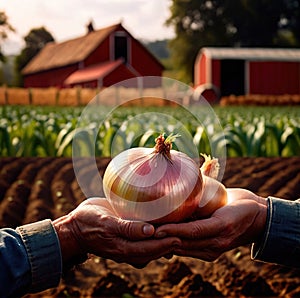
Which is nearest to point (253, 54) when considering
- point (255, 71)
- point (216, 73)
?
point (255, 71)

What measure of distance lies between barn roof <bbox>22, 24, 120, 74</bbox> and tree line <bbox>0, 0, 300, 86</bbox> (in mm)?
6860

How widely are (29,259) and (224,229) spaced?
47 cm

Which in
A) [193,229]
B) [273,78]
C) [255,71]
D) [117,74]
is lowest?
[273,78]

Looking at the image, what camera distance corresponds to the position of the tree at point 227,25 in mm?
38062

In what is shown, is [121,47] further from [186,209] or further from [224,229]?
[186,209]

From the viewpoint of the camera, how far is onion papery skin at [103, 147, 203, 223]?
1372 millimetres

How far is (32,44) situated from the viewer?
37.9 metres

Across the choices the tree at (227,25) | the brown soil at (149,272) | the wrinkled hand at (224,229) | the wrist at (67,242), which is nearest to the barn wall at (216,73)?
the tree at (227,25)

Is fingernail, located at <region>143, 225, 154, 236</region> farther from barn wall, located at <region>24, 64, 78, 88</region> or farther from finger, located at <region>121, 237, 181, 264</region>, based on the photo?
barn wall, located at <region>24, 64, 78, 88</region>

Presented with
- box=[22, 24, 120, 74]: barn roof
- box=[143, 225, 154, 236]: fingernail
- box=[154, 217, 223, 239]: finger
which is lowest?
box=[22, 24, 120, 74]: barn roof

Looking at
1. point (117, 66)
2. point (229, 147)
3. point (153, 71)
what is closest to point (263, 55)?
point (153, 71)

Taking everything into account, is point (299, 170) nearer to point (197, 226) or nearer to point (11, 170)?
point (11, 170)

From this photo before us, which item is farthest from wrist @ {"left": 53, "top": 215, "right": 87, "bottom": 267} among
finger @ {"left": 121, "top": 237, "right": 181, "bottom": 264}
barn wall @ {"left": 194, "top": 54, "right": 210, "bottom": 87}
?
barn wall @ {"left": 194, "top": 54, "right": 210, "bottom": 87}

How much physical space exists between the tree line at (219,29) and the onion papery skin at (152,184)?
36.0 meters
